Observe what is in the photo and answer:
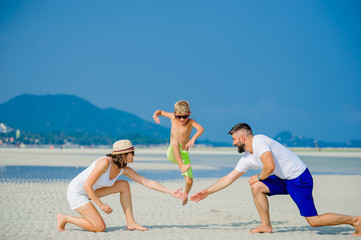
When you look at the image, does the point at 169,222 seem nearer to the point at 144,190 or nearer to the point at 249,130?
the point at 249,130

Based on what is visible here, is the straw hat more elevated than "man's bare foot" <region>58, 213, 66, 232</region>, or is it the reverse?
the straw hat

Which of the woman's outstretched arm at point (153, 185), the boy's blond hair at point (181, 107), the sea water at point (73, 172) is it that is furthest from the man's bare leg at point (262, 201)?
the sea water at point (73, 172)

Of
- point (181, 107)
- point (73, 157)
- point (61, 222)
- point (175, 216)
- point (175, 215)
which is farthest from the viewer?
point (73, 157)

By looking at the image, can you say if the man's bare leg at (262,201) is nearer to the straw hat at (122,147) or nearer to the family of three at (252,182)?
the family of three at (252,182)

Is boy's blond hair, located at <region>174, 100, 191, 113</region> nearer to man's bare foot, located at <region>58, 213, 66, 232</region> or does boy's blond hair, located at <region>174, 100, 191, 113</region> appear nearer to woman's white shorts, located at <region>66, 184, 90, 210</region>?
woman's white shorts, located at <region>66, 184, 90, 210</region>

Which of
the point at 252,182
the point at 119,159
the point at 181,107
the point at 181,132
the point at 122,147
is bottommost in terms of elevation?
the point at 252,182

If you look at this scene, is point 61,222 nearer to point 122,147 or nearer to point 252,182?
point 122,147

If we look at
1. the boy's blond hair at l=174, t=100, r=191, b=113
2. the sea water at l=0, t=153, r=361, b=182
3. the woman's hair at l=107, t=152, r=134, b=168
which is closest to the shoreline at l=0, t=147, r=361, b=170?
the sea water at l=0, t=153, r=361, b=182

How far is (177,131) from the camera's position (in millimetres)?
8508

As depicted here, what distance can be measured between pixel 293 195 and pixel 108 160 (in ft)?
8.97

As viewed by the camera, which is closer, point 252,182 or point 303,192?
point 303,192

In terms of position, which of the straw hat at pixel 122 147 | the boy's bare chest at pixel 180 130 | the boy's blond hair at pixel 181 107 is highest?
the boy's blond hair at pixel 181 107

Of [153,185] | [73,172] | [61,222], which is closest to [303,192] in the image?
[153,185]

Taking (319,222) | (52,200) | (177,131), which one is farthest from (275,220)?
(52,200)
